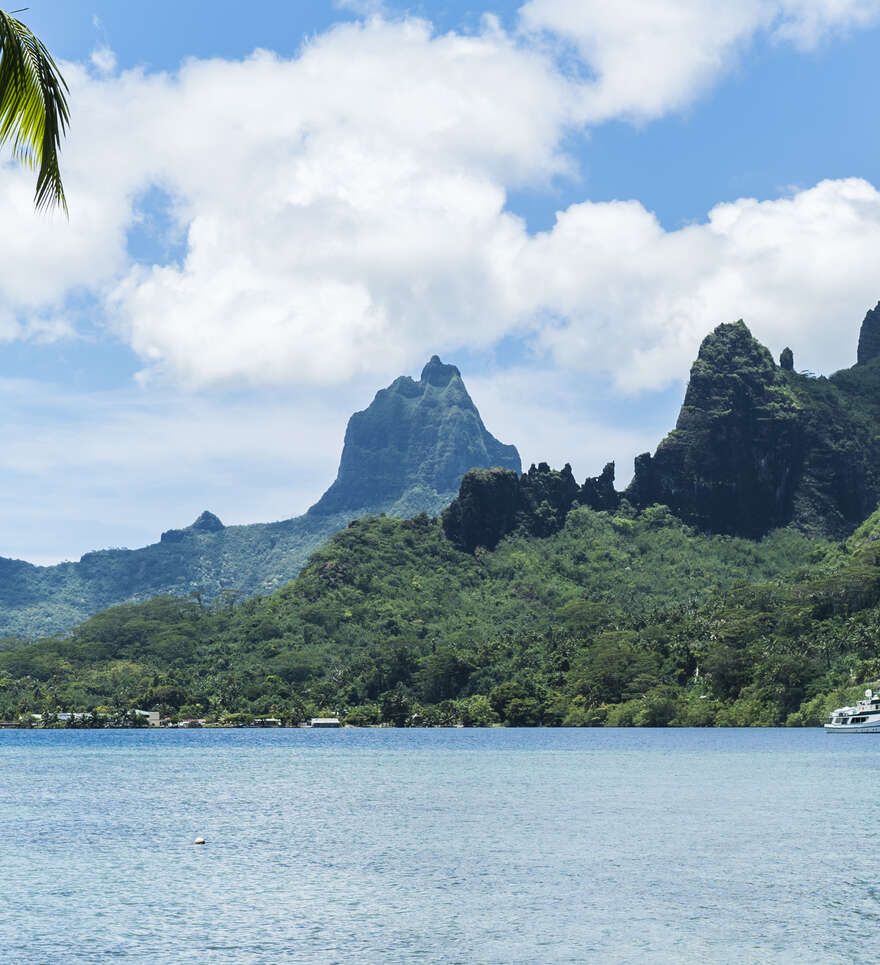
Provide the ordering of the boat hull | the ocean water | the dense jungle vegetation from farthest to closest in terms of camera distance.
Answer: the dense jungle vegetation
the boat hull
the ocean water

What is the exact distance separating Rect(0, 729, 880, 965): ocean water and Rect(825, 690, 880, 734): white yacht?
3576 cm

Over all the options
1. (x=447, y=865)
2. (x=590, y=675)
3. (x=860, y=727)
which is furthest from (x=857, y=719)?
(x=447, y=865)

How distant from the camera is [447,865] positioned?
40750 millimetres

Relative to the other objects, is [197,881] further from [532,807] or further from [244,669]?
[244,669]

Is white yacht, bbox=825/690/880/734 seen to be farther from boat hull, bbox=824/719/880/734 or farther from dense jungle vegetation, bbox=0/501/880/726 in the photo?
dense jungle vegetation, bbox=0/501/880/726

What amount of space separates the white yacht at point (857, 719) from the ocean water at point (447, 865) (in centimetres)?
3576

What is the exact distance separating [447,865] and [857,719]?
94.8 m

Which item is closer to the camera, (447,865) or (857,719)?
(447,865)

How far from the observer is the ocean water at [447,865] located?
93.1ft

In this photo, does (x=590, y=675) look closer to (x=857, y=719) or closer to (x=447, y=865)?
(x=857, y=719)

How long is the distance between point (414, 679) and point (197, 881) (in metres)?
146

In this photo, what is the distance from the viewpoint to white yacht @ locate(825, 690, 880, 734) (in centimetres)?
12169

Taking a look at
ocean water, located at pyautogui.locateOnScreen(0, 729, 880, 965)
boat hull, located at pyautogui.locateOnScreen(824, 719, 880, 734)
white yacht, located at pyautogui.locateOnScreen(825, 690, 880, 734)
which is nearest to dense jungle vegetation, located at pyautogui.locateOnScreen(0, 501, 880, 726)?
white yacht, located at pyautogui.locateOnScreen(825, 690, 880, 734)

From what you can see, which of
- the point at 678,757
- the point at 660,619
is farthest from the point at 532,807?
the point at 660,619
